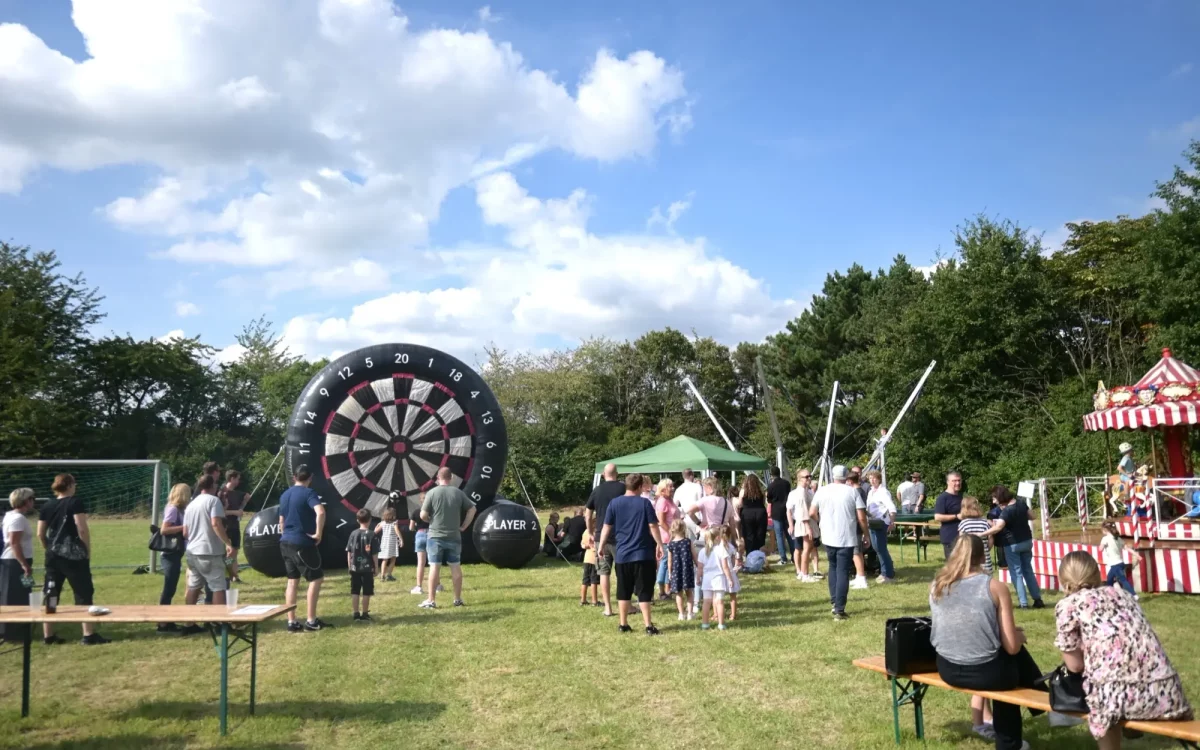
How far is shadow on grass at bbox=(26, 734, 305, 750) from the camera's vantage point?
4891 mm

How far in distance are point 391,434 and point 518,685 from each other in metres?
8.43

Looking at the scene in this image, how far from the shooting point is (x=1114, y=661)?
379cm

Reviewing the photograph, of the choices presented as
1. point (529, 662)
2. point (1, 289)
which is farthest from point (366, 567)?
point (1, 289)

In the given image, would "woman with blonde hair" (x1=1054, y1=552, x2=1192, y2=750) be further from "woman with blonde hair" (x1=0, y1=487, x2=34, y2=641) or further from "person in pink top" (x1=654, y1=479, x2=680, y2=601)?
"woman with blonde hair" (x1=0, y1=487, x2=34, y2=641)

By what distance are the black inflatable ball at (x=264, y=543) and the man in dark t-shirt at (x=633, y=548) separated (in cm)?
614

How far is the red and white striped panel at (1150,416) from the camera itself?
11180 mm

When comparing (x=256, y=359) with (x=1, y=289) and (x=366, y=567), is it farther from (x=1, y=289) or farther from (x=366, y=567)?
(x=366, y=567)

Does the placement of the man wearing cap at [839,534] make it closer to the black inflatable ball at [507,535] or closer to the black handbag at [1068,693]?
the black handbag at [1068,693]

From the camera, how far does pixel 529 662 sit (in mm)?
6941

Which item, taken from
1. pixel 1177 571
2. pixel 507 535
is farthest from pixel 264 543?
pixel 1177 571

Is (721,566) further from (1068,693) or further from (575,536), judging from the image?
(575,536)

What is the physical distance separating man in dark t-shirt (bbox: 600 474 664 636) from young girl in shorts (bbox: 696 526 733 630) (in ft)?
1.79

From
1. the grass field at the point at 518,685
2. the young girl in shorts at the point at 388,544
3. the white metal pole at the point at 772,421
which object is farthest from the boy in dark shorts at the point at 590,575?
the white metal pole at the point at 772,421

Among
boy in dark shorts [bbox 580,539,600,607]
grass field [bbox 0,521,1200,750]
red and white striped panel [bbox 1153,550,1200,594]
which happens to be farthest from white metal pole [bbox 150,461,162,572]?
red and white striped panel [bbox 1153,550,1200,594]
